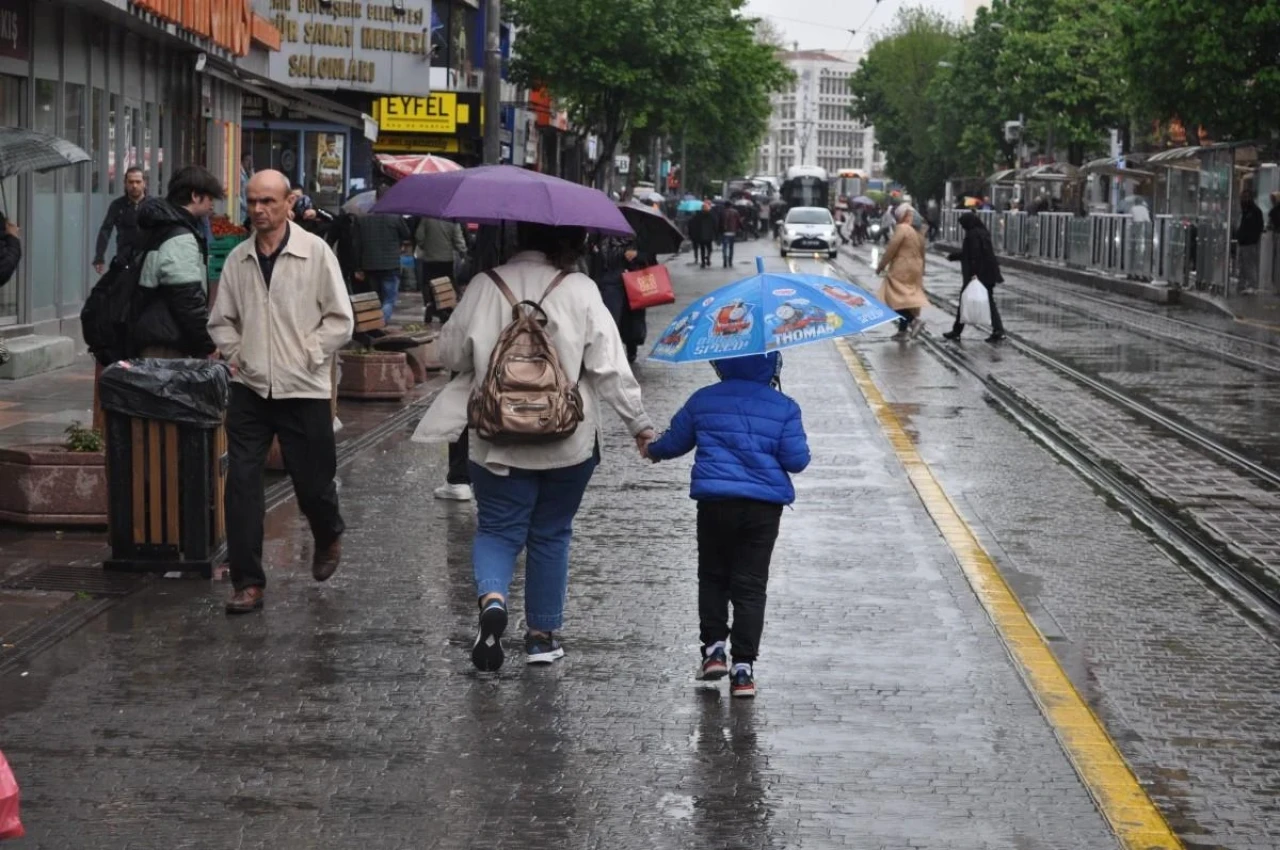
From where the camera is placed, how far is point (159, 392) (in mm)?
8586

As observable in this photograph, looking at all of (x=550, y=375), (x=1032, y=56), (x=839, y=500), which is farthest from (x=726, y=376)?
(x=1032, y=56)

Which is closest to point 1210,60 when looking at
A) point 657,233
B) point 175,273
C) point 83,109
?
point 83,109

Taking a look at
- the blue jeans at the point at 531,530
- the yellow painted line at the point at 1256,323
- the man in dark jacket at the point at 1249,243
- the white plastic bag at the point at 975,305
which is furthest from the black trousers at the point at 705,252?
the blue jeans at the point at 531,530

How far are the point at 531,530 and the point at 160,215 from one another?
2.52 metres

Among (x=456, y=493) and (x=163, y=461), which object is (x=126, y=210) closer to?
(x=456, y=493)

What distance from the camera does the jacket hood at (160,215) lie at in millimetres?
8859

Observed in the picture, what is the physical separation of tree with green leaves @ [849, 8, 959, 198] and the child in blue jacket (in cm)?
9472

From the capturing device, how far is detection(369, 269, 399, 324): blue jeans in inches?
814

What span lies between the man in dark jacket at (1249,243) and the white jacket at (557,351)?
86.8ft

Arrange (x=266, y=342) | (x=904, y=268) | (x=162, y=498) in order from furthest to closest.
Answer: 1. (x=904, y=268)
2. (x=162, y=498)
3. (x=266, y=342)

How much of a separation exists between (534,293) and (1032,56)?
2536 inches

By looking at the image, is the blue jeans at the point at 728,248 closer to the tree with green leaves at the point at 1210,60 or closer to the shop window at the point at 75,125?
the tree with green leaves at the point at 1210,60

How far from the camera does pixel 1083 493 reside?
1180 cm

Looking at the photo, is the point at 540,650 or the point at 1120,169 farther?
the point at 1120,169
